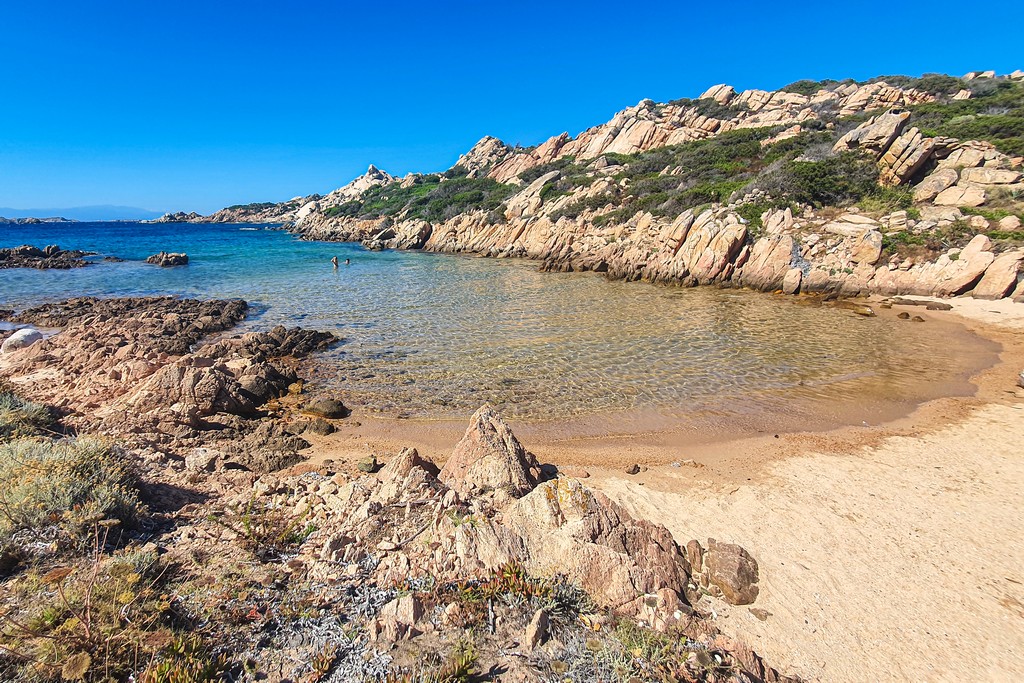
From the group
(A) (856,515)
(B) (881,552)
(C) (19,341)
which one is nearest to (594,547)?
(B) (881,552)

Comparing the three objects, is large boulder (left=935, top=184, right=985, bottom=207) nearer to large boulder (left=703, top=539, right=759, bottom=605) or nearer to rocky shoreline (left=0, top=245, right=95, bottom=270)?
large boulder (left=703, top=539, right=759, bottom=605)

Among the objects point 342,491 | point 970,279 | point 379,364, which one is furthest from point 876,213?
point 342,491

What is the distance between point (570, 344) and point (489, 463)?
9.73 meters

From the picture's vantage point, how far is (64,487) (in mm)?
4707

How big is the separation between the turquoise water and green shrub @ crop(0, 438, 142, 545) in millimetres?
5351

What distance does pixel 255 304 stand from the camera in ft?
73.3

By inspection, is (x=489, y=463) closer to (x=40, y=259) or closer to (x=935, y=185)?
(x=935, y=185)

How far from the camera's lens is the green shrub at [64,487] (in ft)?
14.4

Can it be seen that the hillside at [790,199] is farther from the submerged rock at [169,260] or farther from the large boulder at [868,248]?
the submerged rock at [169,260]

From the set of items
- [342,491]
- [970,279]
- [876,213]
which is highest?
[876,213]

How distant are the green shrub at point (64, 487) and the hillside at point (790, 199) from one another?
27464 mm

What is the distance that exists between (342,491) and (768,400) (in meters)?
9.86

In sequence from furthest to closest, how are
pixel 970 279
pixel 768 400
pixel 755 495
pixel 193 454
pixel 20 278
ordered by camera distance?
pixel 20 278 → pixel 970 279 → pixel 768 400 → pixel 193 454 → pixel 755 495

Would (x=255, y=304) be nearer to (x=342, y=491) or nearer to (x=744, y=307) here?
(x=342, y=491)
